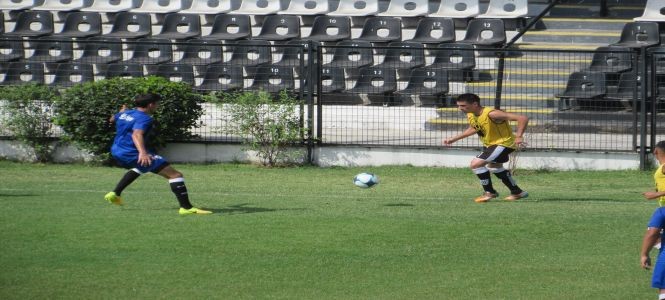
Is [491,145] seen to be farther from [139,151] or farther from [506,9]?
[506,9]

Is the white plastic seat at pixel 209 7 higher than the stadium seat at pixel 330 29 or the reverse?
higher

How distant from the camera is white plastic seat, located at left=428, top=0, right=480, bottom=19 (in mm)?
26047

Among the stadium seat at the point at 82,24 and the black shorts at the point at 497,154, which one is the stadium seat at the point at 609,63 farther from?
the stadium seat at the point at 82,24

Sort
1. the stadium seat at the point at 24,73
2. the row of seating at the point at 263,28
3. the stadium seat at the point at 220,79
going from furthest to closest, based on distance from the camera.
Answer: the row of seating at the point at 263,28, the stadium seat at the point at 24,73, the stadium seat at the point at 220,79

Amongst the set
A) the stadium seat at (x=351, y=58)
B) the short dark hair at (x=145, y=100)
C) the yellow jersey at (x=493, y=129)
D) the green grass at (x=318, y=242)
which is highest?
the stadium seat at (x=351, y=58)

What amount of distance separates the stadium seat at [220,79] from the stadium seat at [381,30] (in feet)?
12.8

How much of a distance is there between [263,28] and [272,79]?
3.91 metres

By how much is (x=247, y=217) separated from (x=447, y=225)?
2467 millimetres

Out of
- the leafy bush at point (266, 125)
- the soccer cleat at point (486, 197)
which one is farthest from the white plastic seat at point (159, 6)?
the soccer cleat at point (486, 197)

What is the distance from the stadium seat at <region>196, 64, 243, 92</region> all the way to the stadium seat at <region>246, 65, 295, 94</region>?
0.35m

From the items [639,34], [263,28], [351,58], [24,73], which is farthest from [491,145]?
[24,73]

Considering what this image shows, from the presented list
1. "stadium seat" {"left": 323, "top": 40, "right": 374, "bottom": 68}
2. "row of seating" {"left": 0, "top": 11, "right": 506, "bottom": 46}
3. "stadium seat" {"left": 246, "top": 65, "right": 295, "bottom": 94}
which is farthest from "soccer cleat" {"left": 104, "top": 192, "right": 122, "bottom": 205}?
"row of seating" {"left": 0, "top": 11, "right": 506, "bottom": 46}

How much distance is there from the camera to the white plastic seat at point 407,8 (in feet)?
85.6

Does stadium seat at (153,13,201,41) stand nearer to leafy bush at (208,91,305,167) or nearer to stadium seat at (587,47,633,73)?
leafy bush at (208,91,305,167)
